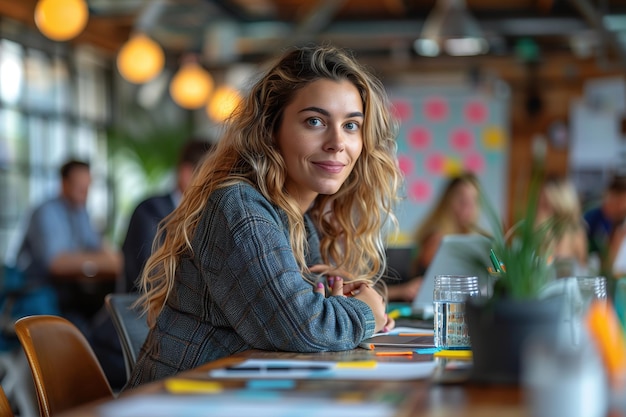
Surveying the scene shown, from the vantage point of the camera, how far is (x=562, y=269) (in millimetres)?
3875

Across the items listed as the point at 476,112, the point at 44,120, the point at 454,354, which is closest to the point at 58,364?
the point at 454,354

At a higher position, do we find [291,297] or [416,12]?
[416,12]

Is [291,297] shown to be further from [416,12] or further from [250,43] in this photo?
[250,43]

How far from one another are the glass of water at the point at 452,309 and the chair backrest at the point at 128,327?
910mm

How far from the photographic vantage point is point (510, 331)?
1.49 metres

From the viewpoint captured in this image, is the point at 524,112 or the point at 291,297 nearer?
the point at 291,297

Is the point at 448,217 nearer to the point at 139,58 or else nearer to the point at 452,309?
the point at 139,58

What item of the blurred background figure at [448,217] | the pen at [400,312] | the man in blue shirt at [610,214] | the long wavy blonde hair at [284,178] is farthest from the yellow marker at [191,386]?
the man in blue shirt at [610,214]

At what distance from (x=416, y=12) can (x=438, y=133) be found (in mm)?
1466

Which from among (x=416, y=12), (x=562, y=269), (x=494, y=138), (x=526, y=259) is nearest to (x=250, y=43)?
(x=416, y=12)

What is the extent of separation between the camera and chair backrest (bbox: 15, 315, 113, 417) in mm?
2008

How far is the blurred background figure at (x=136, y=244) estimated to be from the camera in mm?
3770

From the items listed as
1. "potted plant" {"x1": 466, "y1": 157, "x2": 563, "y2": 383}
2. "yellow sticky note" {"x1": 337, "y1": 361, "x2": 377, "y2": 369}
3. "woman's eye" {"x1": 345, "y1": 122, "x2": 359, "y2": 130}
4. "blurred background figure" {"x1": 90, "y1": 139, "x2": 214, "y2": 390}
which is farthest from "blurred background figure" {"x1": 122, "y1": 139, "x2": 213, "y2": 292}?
"potted plant" {"x1": 466, "y1": 157, "x2": 563, "y2": 383}

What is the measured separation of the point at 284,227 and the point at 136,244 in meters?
2.31
